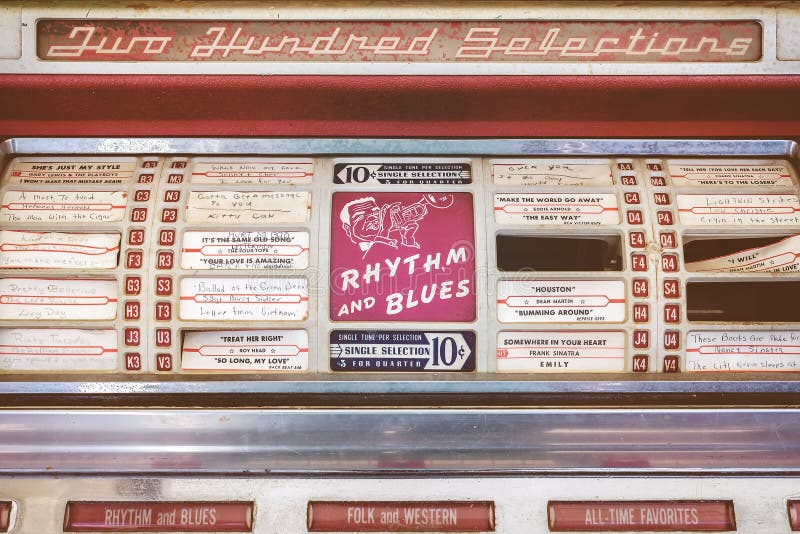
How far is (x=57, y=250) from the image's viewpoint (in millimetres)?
1807

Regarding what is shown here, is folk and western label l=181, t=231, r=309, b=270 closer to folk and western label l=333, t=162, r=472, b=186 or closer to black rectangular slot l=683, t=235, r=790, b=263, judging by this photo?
folk and western label l=333, t=162, r=472, b=186

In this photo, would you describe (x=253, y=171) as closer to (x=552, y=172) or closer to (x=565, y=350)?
(x=552, y=172)

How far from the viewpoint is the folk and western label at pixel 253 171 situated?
1.92 meters

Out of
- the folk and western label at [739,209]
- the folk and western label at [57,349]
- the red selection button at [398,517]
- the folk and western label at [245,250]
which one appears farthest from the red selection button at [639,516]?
the folk and western label at [57,349]

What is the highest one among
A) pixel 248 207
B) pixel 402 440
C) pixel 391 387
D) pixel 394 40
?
pixel 394 40

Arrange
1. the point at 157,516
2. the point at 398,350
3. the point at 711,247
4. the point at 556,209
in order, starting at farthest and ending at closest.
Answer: the point at 711,247 → the point at 556,209 → the point at 398,350 → the point at 157,516

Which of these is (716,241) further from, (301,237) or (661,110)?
(301,237)

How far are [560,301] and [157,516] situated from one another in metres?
1.48

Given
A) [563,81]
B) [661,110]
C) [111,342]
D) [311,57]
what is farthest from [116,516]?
[661,110]

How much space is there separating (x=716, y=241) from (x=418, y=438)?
1394 millimetres

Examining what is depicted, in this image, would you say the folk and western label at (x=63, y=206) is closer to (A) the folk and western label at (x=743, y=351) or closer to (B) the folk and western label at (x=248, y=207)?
(B) the folk and western label at (x=248, y=207)

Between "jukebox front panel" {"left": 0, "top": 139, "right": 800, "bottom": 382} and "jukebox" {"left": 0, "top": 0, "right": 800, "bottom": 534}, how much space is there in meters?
0.01

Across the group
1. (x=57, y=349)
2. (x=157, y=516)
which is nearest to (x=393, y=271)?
(x=157, y=516)

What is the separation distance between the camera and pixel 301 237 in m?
1.82
